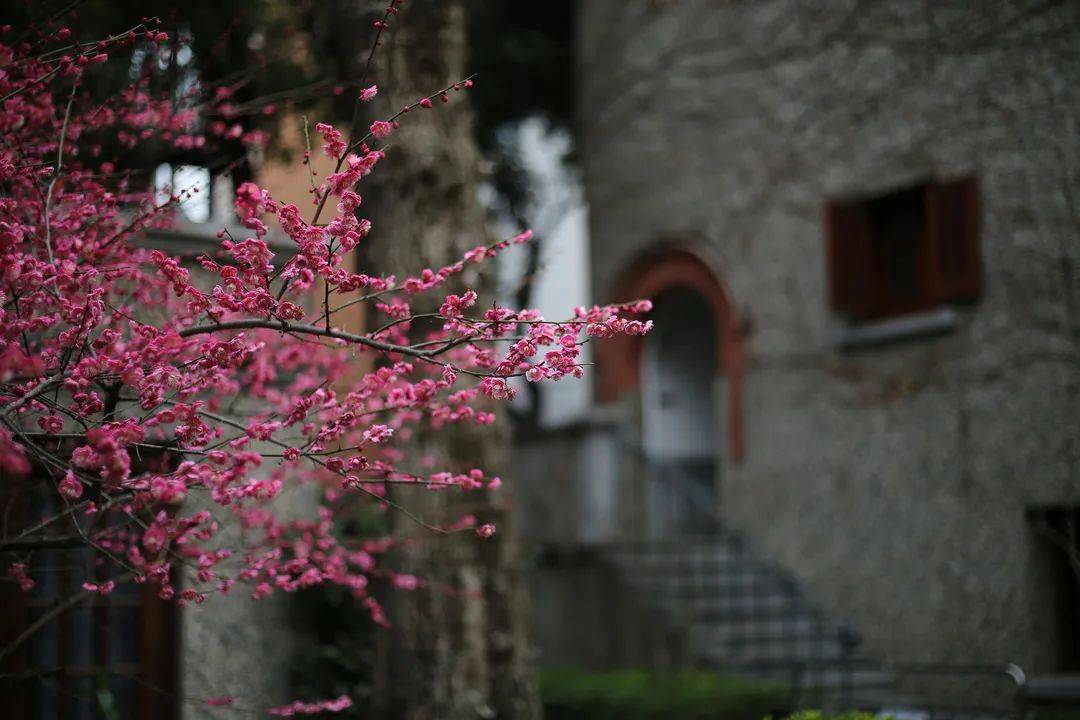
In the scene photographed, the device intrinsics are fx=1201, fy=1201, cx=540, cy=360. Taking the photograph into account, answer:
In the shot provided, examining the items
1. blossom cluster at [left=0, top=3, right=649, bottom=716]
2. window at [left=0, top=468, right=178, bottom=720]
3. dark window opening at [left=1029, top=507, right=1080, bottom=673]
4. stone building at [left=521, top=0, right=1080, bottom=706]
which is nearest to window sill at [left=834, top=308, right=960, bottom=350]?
stone building at [left=521, top=0, right=1080, bottom=706]

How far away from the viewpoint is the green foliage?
9.06 meters

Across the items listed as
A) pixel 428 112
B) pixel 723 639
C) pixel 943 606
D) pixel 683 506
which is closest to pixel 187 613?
pixel 428 112

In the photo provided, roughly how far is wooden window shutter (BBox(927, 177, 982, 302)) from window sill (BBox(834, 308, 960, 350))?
0.17m

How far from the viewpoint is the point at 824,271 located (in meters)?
11.2

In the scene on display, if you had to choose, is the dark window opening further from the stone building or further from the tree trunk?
the tree trunk

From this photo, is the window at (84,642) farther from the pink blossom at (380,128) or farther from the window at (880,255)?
the window at (880,255)

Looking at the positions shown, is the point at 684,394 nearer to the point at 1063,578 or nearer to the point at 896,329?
the point at 896,329

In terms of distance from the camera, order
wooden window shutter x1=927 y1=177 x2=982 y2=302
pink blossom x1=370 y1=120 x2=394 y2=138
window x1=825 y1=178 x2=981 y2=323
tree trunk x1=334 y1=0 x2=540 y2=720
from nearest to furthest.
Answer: pink blossom x1=370 y1=120 x2=394 y2=138 → tree trunk x1=334 y1=0 x2=540 y2=720 → wooden window shutter x1=927 y1=177 x2=982 y2=302 → window x1=825 y1=178 x2=981 y2=323

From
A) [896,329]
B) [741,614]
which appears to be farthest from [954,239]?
[741,614]

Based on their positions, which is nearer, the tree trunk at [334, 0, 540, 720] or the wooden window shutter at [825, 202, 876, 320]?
the tree trunk at [334, 0, 540, 720]

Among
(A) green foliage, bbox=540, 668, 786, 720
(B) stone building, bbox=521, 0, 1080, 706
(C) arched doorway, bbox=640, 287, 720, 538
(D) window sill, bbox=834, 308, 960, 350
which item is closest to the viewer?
(A) green foliage, bbox=540, 668, 786, 720

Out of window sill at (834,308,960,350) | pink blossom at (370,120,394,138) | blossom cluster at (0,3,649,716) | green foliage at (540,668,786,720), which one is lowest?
green foliage at (540,668,786,720)

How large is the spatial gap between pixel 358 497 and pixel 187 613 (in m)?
1.41

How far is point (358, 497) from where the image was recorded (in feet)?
26.1
